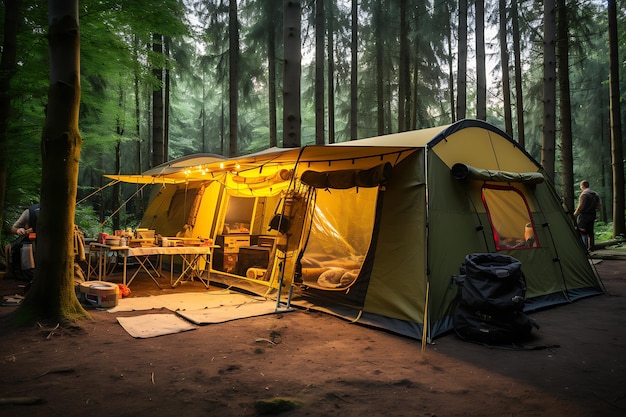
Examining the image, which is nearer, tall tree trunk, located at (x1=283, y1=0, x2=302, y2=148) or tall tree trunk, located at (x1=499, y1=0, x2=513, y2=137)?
tall tree trunk, located at (x1=283, y1=0, x2=302, y2=148)

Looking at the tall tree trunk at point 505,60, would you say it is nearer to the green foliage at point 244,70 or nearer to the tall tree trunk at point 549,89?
the green foliage at point 244,70

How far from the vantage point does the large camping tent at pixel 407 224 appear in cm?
458

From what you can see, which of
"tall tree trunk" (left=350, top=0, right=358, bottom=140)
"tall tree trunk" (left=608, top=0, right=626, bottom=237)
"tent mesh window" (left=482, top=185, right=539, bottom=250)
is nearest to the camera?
"tent mesh window" (left=482, top=185, right=539, bottom=250)

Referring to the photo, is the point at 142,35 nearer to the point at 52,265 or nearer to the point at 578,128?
the point at 52,265

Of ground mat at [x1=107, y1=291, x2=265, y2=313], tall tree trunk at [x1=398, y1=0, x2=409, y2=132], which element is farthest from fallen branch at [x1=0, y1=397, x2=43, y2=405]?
tall tree trunk at [x1=398, y1=0, x2=409, y2=132]

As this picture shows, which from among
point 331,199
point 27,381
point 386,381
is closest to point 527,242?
point 331,199

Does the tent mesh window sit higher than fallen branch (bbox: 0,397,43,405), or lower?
higher

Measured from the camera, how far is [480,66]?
37.0 feet

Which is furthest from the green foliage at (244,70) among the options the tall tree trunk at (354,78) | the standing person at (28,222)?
the standing person at (28,222)

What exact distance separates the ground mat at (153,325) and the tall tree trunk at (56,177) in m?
0.61

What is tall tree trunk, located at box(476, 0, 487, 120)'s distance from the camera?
11.2m

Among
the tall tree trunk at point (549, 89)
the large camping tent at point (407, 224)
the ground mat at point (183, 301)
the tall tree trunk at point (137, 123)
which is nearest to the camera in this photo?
the large camping tent at point (407, 224)

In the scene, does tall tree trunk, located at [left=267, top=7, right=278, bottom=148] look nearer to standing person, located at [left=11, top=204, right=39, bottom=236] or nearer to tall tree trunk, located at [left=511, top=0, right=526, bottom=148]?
tall tree trunk, located at [left=511, top=0, right=526, bottom=148]

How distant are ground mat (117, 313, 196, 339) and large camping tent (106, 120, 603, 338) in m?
1.32
